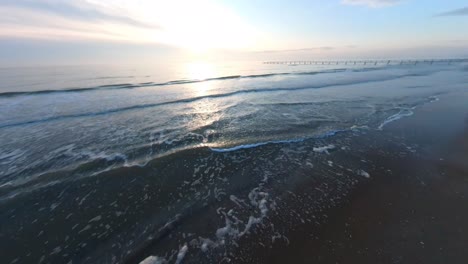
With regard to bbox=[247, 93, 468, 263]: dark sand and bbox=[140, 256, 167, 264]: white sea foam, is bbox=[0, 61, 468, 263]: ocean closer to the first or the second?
bbox=[140, 256, 167, 264]: white sea foam

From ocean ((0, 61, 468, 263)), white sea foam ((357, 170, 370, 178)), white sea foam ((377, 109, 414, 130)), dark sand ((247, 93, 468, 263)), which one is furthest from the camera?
white sea foam ((377, 109, 414, 130))

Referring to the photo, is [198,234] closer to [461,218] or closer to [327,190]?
[327,190]

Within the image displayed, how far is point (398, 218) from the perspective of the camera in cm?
468

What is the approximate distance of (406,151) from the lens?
7977mm

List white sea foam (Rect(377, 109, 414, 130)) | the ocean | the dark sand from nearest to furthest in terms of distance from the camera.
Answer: the dark sand, the ocean, white sea foam (Rect(377, 109, 414, 130))

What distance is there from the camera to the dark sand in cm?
389

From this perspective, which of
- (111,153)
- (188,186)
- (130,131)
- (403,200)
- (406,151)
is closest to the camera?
(403,200)

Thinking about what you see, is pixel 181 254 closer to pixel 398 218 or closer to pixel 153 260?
pixel 153 260

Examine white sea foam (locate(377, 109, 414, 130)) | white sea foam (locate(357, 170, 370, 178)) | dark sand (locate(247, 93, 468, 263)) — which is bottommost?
white sea foam (locate(377, 109, 414, 130))

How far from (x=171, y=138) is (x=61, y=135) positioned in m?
6.03

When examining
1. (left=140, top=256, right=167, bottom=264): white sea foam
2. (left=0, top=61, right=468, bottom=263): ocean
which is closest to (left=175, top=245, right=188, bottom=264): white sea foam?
(left=0, top=61, right=468, bottom=263): ocean

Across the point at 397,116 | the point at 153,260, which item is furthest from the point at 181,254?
the point at 397,116

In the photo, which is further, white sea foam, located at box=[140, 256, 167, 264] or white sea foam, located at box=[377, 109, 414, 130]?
white sea foam, located at box=[377, 109, 414, 130]

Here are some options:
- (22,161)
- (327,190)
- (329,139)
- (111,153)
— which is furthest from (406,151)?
(22,161)
